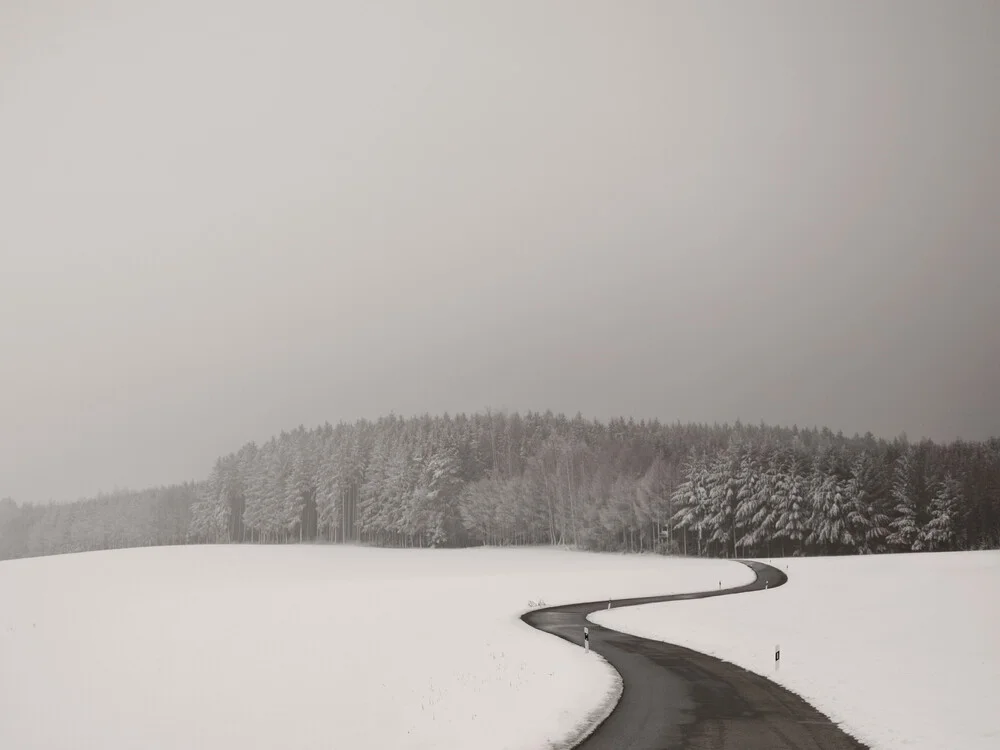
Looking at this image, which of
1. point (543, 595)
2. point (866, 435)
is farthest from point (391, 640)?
point (866, 435)

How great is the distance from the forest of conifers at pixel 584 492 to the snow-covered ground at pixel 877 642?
3980cm

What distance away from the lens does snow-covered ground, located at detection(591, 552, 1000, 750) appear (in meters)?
17.6

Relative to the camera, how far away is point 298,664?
92.1 feet

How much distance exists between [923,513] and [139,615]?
97164mm

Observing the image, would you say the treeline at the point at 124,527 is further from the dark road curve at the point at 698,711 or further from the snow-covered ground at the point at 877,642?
the dark road curve at the point at 698,711

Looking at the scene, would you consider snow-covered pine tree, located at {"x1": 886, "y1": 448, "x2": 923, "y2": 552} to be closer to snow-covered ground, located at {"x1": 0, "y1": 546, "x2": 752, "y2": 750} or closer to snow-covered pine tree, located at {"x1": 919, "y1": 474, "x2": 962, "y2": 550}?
snow-covered pine tree, located at {"x1": 919, "y1": 474, "x2": 962, "y2": 550}

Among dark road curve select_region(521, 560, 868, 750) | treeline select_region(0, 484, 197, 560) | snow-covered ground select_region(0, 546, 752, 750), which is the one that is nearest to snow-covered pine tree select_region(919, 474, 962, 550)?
snow-covered ground select_region(0, 546, 752, 750)

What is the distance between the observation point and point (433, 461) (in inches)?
4828

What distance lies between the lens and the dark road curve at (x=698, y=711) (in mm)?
15961

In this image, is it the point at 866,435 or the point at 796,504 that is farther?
the point at 866,435

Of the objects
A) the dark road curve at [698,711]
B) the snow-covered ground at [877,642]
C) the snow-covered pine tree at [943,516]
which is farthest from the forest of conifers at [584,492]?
the dark road curve at [698,711]

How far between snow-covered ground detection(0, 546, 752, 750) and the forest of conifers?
1253 inches

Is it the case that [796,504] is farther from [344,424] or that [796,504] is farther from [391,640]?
[344,424]

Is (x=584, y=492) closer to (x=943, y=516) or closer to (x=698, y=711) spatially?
(x=943, y=516)
